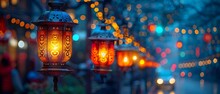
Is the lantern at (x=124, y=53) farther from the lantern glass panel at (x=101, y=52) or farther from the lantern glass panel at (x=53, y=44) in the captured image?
the lantern glass panel at (x=53, y=44)

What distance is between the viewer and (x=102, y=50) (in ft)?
46.2

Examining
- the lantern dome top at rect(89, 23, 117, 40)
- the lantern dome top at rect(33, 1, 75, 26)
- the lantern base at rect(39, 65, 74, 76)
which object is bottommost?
the lantern base at rect(39, 65, 74, 76)

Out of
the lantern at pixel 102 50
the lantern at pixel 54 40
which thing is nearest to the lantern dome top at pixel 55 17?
the lantern at pixel 54 40

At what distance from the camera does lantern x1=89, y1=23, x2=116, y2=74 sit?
1407 cm

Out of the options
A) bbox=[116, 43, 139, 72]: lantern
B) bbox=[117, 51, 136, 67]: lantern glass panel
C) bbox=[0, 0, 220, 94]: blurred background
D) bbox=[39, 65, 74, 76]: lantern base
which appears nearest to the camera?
bbox=[39, 65, 74, 76]: lantern base

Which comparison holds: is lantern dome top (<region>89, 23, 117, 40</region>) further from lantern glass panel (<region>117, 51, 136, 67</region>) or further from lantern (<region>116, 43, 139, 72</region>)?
lantern glass panel (<region>117, 51, 136, 67</region>)

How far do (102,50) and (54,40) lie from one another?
4.02 meters

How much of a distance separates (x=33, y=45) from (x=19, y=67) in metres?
2.00

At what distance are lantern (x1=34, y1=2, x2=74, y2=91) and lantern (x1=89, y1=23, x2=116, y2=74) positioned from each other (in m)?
3.78

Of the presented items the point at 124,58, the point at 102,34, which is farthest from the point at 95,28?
the point at 124,58

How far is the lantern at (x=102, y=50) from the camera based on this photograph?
14.1 metres

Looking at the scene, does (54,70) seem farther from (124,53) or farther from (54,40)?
(124,53)

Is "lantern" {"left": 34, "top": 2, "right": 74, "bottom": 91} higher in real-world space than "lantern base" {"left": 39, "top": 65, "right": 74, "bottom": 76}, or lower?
higher

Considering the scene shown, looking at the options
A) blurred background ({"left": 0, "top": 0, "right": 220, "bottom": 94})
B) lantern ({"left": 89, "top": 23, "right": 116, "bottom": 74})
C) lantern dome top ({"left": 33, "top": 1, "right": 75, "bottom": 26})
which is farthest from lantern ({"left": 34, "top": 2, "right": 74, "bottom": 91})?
lantern ({"left": 89, "top": 23, "right": 116, "bottom": 74})
